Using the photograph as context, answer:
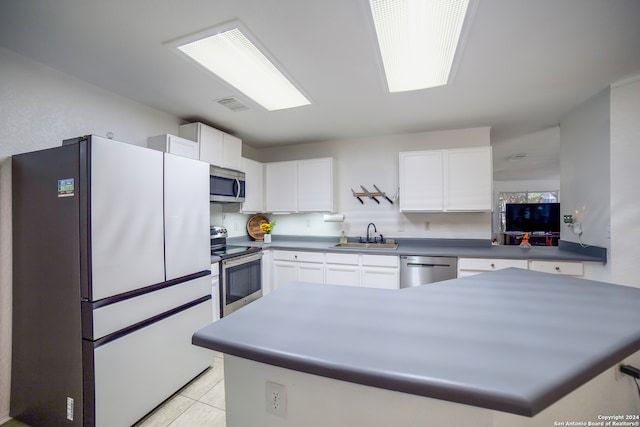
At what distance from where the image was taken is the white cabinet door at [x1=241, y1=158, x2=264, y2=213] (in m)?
3.59

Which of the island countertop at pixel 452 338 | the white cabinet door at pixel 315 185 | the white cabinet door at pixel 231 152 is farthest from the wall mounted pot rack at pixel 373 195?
the island countertop at pixel 452 338

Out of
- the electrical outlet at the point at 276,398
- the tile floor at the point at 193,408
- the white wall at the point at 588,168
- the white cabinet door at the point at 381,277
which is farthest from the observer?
the white cabinet door at the point at 381,277

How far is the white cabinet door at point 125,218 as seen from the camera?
1428 millimetres

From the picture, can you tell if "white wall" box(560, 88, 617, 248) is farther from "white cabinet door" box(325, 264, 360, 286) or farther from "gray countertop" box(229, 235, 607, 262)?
"white cabinet door" box(325, 264, 360, 286)

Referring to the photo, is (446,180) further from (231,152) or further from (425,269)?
(231,152)

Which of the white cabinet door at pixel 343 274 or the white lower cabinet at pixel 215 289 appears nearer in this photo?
the white lower cabinet at pixel 215 289

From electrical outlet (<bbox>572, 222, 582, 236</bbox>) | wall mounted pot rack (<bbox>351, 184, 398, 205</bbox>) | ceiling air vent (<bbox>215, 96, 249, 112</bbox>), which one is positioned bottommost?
electrical outlet (<bbox>572, 222, 582, 236</bbox>)

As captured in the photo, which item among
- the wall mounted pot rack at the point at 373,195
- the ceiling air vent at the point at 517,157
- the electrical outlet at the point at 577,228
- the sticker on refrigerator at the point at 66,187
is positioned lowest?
the electrical outlet at the point at 577,228

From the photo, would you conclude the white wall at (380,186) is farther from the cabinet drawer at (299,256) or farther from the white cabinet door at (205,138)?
the white cabinet door at (205,138)

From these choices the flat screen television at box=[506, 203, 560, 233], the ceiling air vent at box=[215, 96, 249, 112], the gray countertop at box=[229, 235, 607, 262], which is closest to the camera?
the ceiling air vent at box=[215, 96, 249, 112]

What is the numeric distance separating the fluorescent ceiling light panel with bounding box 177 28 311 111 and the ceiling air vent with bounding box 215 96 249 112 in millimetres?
178

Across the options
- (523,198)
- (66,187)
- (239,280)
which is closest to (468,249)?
(239,280)

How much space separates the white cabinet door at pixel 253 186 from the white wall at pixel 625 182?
12.8 feet

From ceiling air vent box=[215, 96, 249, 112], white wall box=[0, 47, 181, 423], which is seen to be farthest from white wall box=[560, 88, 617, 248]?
white wall box=[0, 47, 181, 423]
